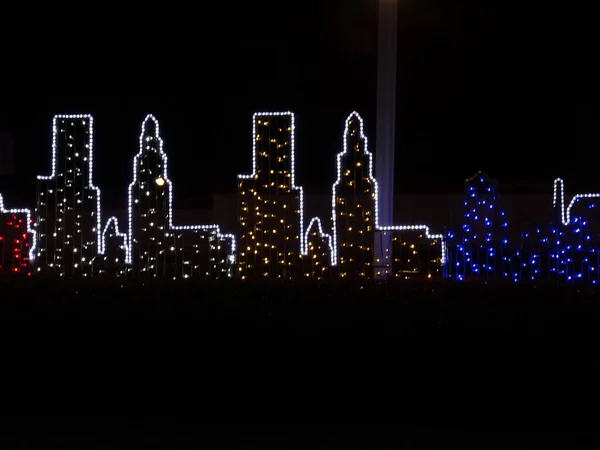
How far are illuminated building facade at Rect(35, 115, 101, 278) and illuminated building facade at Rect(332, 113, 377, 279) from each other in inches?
122

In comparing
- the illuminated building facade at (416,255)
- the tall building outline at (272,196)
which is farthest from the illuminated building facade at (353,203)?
the tall building outline at (272,196)

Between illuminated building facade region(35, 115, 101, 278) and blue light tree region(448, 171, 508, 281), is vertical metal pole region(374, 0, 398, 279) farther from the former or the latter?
illuminated building facade region(35, 115, 101, 278)

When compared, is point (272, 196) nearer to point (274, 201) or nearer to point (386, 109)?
point (274, 201)

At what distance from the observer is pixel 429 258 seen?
1012cm

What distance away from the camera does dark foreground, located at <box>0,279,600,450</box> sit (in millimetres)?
7191

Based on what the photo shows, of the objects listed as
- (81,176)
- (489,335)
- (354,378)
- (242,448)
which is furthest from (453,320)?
(81,176)

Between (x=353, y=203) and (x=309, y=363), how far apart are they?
3149 mm

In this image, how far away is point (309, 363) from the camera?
743 centimetres

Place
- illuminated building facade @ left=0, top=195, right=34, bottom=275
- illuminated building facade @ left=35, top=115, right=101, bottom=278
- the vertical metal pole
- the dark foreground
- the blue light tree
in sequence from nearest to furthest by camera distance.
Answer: the dark foreground, the blue light tree, illuminated building facade @ left=35, top=115, right=101, bottom=278, illuminated building facade @ left=0, top=195, right=34, bottom=275, the vertical metal pole

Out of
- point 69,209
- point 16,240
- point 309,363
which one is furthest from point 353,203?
point 16,240

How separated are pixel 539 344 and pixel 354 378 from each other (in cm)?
165

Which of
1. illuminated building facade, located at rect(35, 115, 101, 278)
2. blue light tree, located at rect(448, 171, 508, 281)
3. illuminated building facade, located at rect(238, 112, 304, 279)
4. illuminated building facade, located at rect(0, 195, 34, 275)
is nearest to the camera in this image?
blue light tree, located at rect(448, 171, 508, 281)

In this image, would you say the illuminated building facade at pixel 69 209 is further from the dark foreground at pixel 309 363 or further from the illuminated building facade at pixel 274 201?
the dark foreground at pixel 309 363

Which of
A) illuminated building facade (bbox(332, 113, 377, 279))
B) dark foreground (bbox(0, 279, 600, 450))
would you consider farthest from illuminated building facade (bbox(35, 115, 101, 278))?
illuminated building facade (bbox(332, 113, 377, 279))
